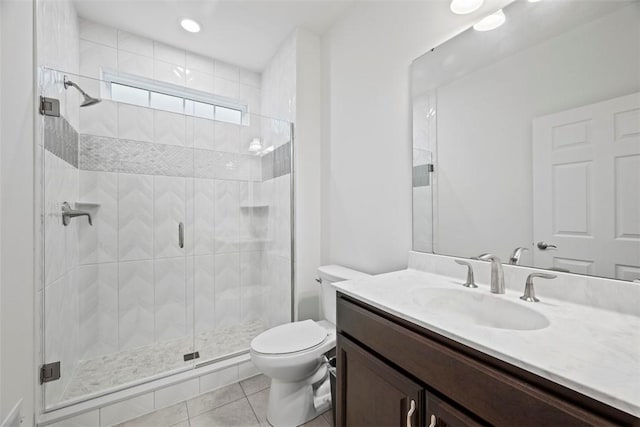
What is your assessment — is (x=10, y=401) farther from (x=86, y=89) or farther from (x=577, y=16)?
(x=577, y=16)

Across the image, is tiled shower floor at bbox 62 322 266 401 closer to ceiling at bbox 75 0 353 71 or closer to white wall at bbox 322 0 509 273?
white wall at bbox 322 0 509 273

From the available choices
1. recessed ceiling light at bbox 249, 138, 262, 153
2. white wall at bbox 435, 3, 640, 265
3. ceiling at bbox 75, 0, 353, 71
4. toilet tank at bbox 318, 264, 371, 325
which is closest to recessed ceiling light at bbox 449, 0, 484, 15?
white wall at bbox 435, 3, 640, 265

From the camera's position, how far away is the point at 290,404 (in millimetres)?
1435

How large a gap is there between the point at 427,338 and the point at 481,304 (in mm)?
373

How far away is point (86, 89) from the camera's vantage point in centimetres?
180

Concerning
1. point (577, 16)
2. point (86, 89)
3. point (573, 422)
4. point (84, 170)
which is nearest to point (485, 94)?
point (577, 16)

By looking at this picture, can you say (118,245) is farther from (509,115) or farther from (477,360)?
(509,115)

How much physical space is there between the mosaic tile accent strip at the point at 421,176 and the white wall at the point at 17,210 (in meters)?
1.71

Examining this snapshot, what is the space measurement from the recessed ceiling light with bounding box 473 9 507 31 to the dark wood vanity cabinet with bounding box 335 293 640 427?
123 centimetres

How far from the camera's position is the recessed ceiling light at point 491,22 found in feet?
3.55

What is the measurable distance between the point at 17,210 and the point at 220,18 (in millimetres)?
1766

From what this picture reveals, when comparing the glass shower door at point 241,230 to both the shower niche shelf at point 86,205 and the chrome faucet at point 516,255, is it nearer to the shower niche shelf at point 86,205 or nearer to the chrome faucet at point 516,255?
the shower niche shelf at point 86,205

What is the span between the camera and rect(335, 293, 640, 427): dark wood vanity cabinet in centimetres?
51

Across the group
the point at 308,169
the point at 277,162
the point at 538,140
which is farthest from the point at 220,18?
the point at 538,140
